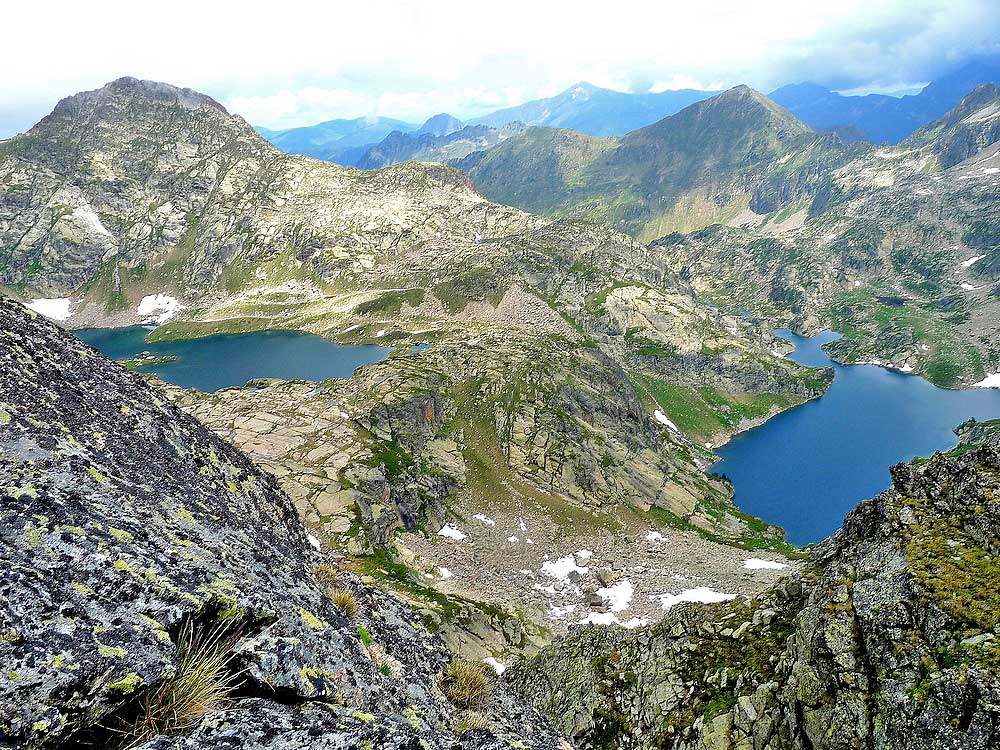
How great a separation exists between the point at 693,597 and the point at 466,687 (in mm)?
54437

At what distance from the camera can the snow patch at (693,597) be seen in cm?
5884

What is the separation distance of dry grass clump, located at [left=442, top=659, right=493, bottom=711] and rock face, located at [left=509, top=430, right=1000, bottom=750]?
31.4 ft

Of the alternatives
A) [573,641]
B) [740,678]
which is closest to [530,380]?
[573,641]

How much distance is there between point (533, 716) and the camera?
14.3 m

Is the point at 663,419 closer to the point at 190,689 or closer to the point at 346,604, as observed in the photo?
the point at 346,604

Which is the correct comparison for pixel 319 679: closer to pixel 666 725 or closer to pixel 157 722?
pixel 157 722

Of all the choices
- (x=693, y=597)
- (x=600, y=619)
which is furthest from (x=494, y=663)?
(x=693, y=597)

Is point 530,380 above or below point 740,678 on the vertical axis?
below

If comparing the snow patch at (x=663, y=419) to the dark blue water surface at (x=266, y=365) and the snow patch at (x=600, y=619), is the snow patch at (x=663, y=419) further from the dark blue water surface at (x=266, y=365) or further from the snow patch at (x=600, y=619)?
the snow patch at (x=600, y=619)

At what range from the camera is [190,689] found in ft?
21.9

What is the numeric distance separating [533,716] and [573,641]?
52.9 ft

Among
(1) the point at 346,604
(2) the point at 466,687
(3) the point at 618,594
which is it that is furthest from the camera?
(3) the point at 618,594

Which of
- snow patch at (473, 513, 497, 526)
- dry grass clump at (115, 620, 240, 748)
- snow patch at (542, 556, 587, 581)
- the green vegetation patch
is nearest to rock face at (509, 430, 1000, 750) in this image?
dry grass clump at (115, 620, 240, 748)

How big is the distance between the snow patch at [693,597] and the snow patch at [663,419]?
94.1 meters
